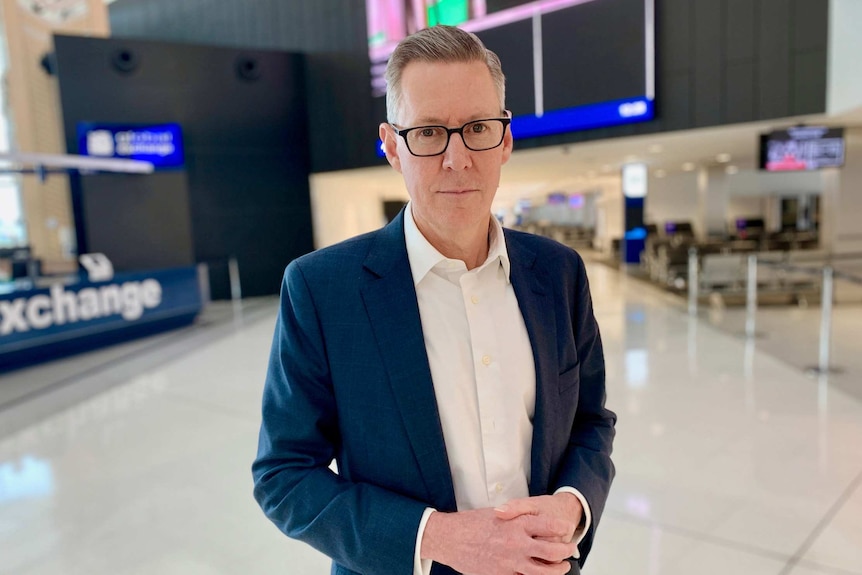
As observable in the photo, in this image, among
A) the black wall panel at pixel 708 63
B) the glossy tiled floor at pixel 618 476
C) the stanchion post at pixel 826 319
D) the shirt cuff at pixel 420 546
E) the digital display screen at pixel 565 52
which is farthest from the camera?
the digital display screen at pixel 565 52

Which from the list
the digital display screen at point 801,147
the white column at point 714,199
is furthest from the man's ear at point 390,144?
the white column at point 714,199

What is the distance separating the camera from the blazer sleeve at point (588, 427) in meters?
1.02

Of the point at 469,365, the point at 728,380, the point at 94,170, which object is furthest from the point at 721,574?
the point at 94,170

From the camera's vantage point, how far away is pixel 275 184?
39.0ft

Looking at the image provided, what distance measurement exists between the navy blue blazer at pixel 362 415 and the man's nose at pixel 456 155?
0.18 m

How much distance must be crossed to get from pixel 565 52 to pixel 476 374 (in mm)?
8228

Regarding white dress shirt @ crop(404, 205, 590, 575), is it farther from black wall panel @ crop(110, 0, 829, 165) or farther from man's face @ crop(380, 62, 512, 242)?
black wall panel @ crop(110, 0, 829, 165)

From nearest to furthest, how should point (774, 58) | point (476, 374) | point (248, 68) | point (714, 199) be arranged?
point (476, 374)
point (774, 58)
point (248, 68)
point (714, 199)

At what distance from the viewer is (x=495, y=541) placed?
0.84 m

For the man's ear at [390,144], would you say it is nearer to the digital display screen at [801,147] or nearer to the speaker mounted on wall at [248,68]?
the digital display screen at [801,147]

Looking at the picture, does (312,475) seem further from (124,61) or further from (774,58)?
(124,61)

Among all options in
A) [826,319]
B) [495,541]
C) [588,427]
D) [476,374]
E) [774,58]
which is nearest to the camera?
[495,541]

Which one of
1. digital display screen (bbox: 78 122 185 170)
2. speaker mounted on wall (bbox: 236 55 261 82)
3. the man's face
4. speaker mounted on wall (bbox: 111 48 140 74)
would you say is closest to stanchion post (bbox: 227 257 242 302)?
digital display screen (bbox: 78 122 185 170)

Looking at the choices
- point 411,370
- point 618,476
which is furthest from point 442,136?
point 618,476
